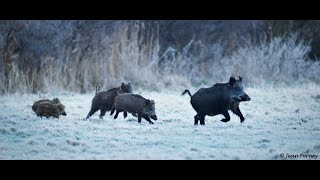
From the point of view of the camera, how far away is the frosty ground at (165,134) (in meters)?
7.15

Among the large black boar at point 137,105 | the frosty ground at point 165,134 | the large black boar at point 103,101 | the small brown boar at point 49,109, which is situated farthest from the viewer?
the large black boar at point 103,101

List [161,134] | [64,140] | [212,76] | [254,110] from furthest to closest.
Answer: [212,76], [254,110], [161,134], [64,140]

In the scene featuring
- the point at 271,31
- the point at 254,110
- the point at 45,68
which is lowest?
the point at 254,110

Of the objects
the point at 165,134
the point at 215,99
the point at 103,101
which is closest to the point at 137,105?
the point at 103,101

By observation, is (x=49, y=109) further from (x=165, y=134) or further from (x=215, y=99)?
(x=215, y=99)

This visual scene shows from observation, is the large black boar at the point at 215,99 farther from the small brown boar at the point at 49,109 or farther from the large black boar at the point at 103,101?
the small brown boar at the point at 49,109

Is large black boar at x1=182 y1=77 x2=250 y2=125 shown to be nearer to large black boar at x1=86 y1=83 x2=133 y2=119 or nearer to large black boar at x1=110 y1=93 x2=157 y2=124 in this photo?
large black boar at x1=110 y1=93 x2=157 y2=124

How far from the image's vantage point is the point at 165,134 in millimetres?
8414

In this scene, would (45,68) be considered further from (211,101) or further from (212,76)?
(211,101)

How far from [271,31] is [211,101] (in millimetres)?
10136

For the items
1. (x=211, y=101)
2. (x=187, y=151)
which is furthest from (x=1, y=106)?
(x=187, y=151)

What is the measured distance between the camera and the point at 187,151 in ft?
23.6

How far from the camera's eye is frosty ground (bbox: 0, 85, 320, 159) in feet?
23.5

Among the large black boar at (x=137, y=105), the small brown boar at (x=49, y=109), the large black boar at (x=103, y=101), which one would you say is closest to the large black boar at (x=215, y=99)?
the large black boar at (x=137, y=105)
